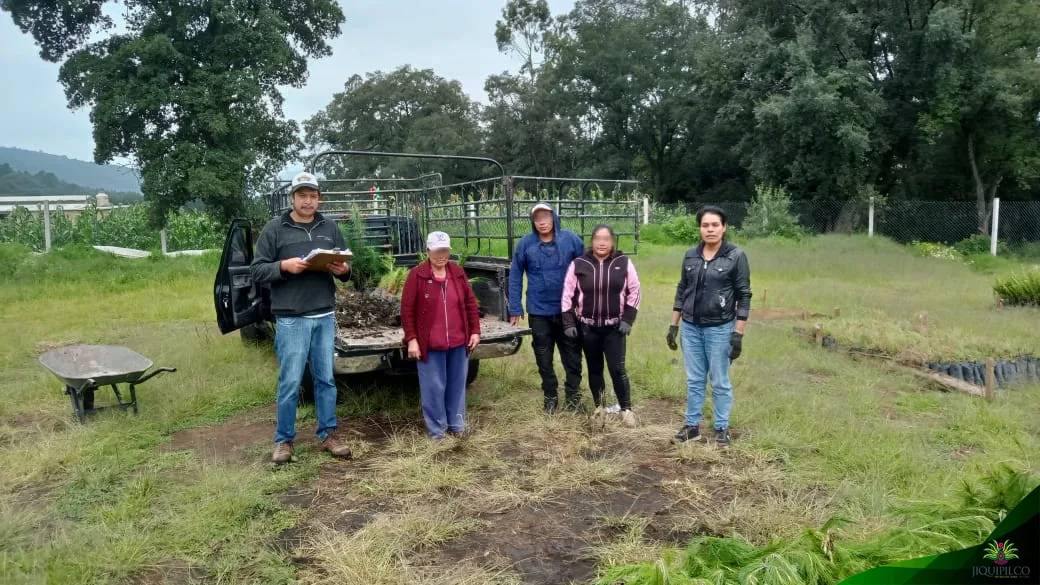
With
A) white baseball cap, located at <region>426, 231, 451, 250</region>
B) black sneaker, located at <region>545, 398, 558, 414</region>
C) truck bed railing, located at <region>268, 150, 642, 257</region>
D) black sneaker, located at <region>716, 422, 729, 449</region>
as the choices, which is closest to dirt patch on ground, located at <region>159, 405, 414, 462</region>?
black sneaker, located at <region>545, 398, 558, 414</region>

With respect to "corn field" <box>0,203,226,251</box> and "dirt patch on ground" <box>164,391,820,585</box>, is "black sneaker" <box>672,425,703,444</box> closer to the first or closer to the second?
"dirt patch on ground" <box>164,391,820,585</box>

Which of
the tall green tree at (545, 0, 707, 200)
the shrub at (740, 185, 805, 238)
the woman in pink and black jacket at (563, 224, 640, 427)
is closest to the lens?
the woman in pink and black jacket at (563, 224, 640, 427)

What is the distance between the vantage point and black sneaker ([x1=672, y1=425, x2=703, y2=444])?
→ 467cm

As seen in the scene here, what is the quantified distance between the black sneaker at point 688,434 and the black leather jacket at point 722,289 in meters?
0.72

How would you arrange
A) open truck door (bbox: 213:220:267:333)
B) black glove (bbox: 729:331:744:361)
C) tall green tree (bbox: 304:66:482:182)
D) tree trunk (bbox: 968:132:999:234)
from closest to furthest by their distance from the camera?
1. black glove (bbox: 729:331:744:361)
2. open truck door (bbox: 213:220:267:333)
3. tree trunk (bbox: 968:132:999:234)
4. tall green tree (bbox: 304:66:482:182)

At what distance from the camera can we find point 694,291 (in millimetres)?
4602

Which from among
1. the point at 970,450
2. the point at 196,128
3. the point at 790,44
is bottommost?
the point at 970,450

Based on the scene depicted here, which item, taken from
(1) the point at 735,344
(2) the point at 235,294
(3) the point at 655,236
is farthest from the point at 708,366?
(3) the point at 655,236

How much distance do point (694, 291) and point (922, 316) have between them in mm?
4877

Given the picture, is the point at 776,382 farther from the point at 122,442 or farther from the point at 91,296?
the point at 91,296

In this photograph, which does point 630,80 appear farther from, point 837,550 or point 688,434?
point 837,550

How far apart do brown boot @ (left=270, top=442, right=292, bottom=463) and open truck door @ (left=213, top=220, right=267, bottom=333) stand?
1.69 m

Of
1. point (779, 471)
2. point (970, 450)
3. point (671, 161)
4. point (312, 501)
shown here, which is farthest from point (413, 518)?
point (671, 161)

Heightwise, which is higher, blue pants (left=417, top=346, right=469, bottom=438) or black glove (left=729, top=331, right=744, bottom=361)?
black glove (left=729, top=331, right=744, bottom=361)
